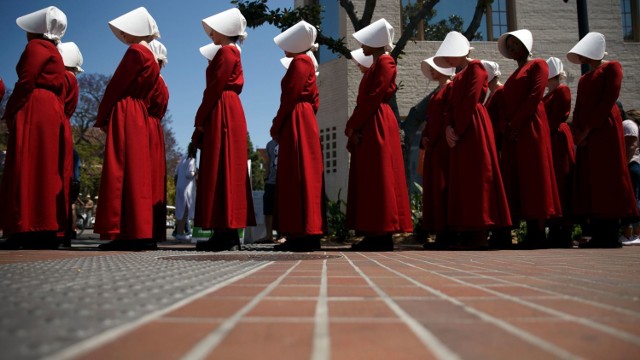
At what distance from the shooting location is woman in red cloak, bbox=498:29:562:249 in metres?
4.81

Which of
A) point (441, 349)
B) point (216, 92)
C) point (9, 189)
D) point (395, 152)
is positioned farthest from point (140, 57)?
point (441, 349)

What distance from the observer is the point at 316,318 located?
3.38ft

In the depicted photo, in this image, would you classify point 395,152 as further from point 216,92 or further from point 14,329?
point 14,329

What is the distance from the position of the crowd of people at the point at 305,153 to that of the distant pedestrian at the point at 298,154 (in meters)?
0.01

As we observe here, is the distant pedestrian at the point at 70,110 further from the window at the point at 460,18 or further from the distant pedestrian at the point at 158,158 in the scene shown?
the window at the point at 460,18

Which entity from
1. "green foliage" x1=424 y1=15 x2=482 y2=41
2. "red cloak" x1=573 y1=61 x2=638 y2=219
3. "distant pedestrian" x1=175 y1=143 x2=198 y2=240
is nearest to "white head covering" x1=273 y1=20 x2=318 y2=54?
"red cloak" x1=573 y1=61 x2=638 y2=219

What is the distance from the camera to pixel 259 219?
802 centimetres

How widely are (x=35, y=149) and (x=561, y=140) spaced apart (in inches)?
227

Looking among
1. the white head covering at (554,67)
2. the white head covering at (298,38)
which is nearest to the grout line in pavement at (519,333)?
the white head covering at (298,38)

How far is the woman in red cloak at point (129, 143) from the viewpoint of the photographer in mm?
4223

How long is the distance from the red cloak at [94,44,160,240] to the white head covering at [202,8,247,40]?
0.66 metres

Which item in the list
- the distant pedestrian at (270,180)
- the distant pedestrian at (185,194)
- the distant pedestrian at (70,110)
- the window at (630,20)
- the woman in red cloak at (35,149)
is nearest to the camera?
the woman in red cloak at (35,149)

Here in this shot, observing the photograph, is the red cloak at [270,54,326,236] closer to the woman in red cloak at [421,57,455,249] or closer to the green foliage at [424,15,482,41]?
the woman in red cloak at [421,57,455,249]

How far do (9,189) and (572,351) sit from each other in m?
4.95
